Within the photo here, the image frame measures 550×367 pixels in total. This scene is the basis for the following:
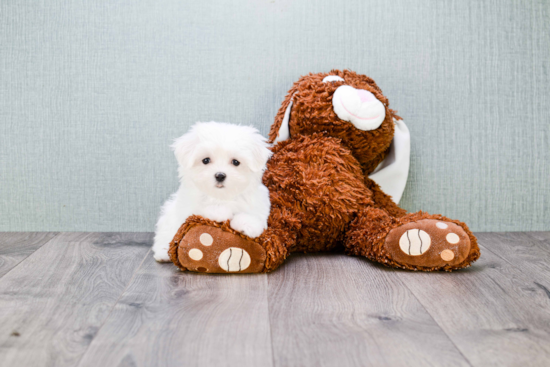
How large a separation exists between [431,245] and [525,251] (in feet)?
1.70

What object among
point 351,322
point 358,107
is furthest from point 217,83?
point 351,322

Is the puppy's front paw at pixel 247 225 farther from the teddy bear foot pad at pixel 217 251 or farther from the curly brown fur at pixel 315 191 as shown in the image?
the curly brown fur at pixel 315 191

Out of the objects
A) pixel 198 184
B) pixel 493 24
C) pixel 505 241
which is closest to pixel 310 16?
pixel 493 24

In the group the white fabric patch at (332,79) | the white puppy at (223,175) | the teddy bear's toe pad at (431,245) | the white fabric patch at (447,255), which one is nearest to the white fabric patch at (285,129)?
the white fabric patch at (332,79)

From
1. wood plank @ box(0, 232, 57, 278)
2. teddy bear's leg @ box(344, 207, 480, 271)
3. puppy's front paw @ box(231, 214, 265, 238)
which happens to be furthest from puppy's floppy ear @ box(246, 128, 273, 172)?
wood plank @ box(0, 232, 57, 278)

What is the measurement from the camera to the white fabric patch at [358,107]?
148 centimetres

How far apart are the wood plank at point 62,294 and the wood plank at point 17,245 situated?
0.03 metres

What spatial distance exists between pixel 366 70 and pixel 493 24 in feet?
1.70

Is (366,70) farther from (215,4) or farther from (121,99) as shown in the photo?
(121,99)

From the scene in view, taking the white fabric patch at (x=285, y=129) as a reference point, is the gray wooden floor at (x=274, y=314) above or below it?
below

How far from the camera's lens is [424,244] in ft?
4.18

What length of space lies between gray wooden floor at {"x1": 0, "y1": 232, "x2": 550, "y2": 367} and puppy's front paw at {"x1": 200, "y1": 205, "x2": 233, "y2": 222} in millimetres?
159

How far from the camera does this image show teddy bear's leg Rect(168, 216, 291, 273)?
48.6 inches

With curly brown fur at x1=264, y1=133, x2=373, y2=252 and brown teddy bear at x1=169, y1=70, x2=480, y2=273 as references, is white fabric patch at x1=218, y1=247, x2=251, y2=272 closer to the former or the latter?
brown teddy bear at x1=169, y1=70, x2=480, y2=273
